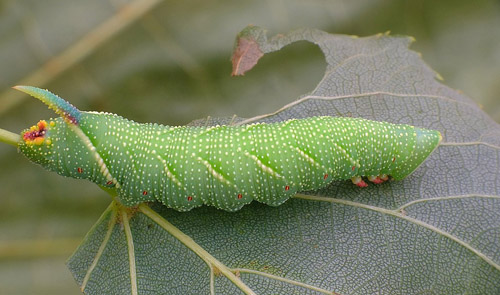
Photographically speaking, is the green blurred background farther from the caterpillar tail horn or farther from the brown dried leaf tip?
the caterpillar tail horn

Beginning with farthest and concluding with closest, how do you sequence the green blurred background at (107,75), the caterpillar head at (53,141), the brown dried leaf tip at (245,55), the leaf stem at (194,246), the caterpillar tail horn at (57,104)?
the green blurred background at (107,75) < the brown dried leaf tip at (245,55) < the leaf stem at (194,246) < the caterpillar head at (53,141) < the caterpillar tail horn at (57,104)

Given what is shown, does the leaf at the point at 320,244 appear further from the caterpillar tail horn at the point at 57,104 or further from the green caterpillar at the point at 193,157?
the caterpillar tail horn at the point at 57,104

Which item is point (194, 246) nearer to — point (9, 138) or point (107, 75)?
point (9, 138)

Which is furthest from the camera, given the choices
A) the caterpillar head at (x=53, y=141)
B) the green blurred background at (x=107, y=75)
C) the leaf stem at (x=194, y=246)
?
the green blurred background at (x=107, y=75)

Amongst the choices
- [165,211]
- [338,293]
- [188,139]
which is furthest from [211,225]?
[338,293]

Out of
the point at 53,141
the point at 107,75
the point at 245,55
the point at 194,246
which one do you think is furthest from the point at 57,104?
the point at 107,75

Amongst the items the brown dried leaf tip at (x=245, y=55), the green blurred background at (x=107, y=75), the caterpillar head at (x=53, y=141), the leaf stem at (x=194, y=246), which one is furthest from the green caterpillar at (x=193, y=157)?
the green blurred background at (x=107, y=75)
